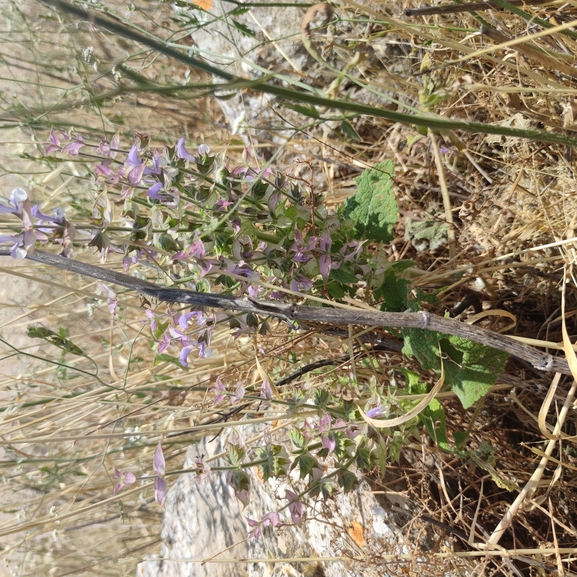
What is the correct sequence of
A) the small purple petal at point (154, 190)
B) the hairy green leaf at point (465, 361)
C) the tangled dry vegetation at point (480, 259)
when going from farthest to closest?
1. the tangled dry vegetation at point (480, 259)
2. the hairy green leaf at point (465, 361)
3. the small purple petal at point (154, 190)

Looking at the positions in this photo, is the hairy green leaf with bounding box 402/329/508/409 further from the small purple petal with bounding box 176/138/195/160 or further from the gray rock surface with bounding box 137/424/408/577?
the small purple petal with bounding box 176/138/195/160

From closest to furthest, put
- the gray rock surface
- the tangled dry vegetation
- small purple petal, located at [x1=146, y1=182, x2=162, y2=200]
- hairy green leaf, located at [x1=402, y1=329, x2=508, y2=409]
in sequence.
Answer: small purple petal, located at [x1=146, y1=182, x2=162, y2=200], hairy green leaf, located at [x1=402, y1=329, x2=508, y2=409], the tangled dry vegetation, the gray rock surface

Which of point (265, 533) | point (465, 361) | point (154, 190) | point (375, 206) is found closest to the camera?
point (154, 190)

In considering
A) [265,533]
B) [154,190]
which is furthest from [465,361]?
[265,533]

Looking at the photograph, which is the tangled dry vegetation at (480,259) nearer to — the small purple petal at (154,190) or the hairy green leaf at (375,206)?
the hairy green leaf at (375,206)

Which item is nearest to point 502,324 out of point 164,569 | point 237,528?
point 237,528

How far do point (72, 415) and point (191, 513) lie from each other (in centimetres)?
59

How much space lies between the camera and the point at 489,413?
1.21 meters

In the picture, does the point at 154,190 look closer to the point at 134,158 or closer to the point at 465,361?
the point at 134,158

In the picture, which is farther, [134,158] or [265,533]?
[265,533]

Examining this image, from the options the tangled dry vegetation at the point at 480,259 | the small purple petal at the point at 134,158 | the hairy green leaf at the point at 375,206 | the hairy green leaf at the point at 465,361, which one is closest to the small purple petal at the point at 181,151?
the small purple petal at the point at 134,158

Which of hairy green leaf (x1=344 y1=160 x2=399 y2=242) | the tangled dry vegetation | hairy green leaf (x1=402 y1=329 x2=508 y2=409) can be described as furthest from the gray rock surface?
hairy green leaf (x1=344 y1=160 x2=399 y2=242)

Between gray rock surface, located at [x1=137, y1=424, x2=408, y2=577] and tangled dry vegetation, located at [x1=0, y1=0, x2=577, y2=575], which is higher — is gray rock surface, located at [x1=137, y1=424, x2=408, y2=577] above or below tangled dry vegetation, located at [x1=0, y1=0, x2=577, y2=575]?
below

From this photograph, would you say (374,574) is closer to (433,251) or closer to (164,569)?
(433,251)
